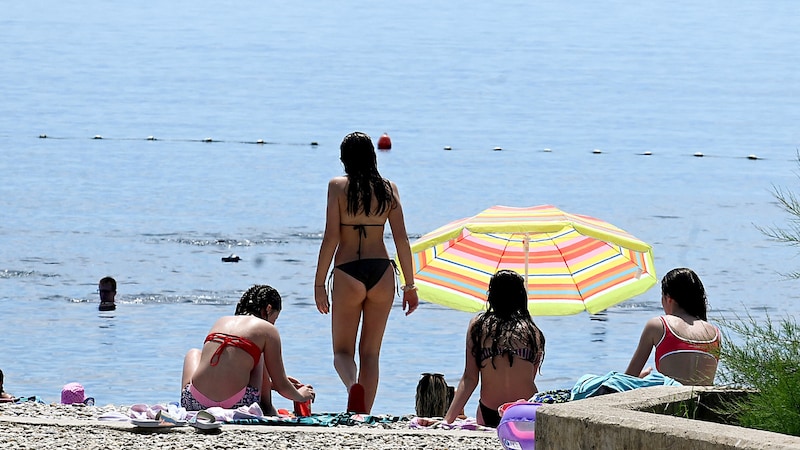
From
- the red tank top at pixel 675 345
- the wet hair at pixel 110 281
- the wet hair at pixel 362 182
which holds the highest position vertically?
the wet hair at pixel 362 182

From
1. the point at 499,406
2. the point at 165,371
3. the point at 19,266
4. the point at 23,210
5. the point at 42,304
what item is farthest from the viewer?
the point at 23,210

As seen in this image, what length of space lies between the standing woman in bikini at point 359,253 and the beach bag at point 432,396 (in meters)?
0.44

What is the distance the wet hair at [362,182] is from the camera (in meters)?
7.39

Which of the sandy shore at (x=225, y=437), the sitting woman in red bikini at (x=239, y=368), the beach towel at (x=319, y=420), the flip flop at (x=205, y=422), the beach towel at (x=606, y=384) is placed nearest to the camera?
the beach towel at (x=606, y=384)

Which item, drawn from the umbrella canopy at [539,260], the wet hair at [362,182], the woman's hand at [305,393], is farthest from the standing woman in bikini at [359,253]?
the umbrella canopy at [539,260]

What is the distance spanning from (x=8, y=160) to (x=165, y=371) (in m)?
14.6

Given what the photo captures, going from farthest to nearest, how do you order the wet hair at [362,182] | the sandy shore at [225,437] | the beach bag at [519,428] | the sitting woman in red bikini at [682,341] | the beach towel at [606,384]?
the wet hair at [362,182] → the sitting woman in red bikini at [682,341] → the sandy shore at [225,437] → the beach towel at [606,384] → the beach bag at [519,428]

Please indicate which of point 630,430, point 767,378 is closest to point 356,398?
point 767,378

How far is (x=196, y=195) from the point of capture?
2150cm

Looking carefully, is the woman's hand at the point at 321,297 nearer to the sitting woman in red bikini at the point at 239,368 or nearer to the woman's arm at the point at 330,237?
the woman's arm at the point at 330,237

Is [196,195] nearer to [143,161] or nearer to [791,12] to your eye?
[143,161]

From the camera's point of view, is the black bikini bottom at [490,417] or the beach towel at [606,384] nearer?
the beach towel at [606,384]

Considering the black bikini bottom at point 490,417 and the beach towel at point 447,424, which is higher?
the black bikini bottom at point 490,417

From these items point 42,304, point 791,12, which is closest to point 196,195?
point 42,304
